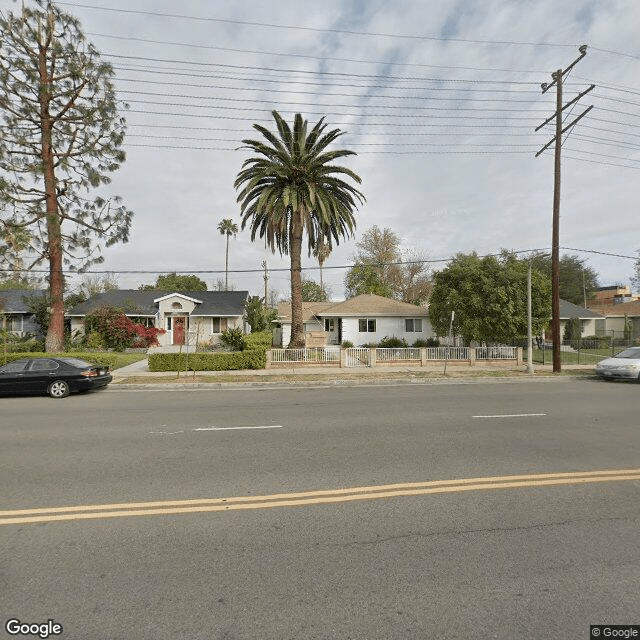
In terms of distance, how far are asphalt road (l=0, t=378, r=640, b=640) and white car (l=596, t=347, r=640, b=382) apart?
31.9 ft

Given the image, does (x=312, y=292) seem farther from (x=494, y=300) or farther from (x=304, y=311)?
(x=494, y=300)

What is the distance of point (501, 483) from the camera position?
516cm

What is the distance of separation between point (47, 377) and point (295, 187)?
15.7 metres

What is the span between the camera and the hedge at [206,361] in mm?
18875

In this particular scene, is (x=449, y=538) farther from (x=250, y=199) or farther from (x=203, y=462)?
(x=250, y=199)

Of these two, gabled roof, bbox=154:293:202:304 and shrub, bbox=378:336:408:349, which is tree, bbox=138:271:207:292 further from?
shrub, bbox=378:336:408:349

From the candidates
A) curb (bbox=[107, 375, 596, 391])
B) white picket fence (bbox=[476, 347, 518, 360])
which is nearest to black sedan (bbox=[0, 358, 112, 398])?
curb (bbox=[107, 375, 596, 391])

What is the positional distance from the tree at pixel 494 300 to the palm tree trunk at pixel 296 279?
907 cm

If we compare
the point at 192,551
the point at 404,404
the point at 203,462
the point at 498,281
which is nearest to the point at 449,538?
the point at 192,551

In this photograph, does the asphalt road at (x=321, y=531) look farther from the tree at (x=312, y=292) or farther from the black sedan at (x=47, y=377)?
the tree at (x=312, y=292)

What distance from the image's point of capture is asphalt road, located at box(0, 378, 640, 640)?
9.24 feet

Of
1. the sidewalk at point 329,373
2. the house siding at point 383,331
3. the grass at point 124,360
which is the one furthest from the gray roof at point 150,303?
the sidewalk at point 329,373

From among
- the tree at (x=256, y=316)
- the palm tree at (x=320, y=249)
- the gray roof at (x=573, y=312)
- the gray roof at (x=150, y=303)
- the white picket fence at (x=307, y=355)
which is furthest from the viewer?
the gray roof at (x=573, y=312)

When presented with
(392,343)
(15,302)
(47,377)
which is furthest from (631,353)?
(15,302)
